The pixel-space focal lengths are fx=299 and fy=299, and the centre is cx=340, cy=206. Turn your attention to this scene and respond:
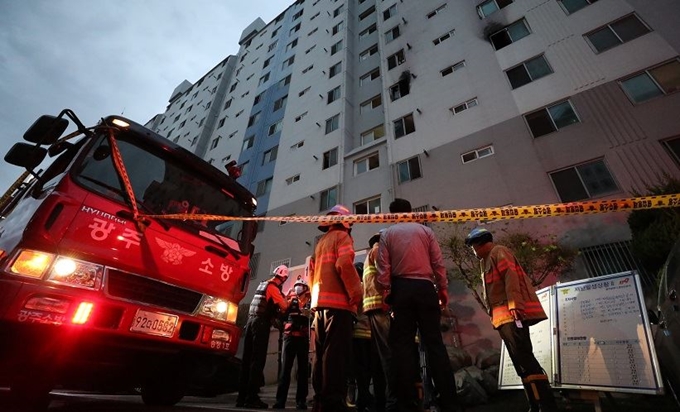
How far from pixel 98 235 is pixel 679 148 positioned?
1346 cm

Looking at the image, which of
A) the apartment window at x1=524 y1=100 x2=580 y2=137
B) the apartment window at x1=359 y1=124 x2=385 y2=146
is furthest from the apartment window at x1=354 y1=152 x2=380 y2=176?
the apartment window at x1=524 y1=100 x2=580 y2=137

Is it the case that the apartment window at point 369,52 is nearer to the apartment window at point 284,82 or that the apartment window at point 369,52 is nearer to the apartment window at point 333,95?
the apartment window at point 333,95

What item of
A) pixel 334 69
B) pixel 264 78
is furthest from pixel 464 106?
pixel 264 78

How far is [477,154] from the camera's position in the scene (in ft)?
40.0

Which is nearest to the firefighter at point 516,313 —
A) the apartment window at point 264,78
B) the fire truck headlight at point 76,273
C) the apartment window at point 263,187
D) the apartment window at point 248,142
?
the fire truck headlight at point 76,273

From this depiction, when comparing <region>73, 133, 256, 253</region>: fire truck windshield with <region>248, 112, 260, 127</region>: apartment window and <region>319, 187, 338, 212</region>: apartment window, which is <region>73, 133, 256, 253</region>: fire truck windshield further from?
<region>248, 112, 260, 127</region>: apartment window

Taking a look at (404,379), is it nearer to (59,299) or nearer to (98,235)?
(59,299)

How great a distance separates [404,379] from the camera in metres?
2.56

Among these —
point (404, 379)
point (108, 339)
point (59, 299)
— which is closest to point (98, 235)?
point (59, 299)

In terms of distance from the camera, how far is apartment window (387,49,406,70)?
18.1 metres

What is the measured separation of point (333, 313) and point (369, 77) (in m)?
19.7

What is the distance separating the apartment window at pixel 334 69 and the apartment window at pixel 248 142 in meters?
7.97

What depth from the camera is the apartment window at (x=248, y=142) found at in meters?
24.2

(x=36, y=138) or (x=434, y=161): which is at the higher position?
(x=434, y=161)
